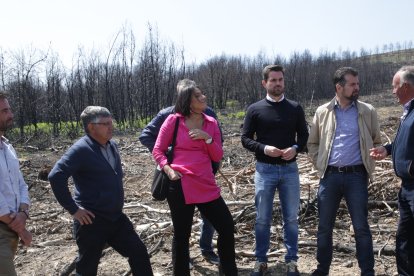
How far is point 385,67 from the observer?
64.1 meters

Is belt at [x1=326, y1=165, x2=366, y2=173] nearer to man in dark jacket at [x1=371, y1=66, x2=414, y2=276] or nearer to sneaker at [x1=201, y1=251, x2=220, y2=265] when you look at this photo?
man in dark jacket at [x1=371, y1=66, x2=414, y2=276]

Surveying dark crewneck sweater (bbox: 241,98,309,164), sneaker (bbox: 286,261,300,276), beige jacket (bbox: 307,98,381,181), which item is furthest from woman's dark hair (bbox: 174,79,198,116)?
sneaker (bbox: 286,261,300,276)

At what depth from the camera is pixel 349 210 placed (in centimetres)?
384


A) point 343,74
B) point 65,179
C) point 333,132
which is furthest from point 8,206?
point 343,74

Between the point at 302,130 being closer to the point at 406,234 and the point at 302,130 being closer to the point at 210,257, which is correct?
the point at 406,234

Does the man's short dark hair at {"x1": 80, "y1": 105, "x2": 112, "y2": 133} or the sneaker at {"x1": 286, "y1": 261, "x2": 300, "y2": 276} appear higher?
the man's short dark hair at {"x1": 80, "y1": 105, "x2": 112, "y2": 133}

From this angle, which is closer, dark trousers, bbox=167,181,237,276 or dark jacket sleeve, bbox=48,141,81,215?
dark jacket sleeve, bbox=48,141,81,215

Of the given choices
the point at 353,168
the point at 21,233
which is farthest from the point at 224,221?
the point at 21,233

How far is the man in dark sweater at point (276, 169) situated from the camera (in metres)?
4.00

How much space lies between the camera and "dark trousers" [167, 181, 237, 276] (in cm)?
359

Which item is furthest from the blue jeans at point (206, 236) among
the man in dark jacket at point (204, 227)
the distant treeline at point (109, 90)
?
the distant treeline at point (109, 90)

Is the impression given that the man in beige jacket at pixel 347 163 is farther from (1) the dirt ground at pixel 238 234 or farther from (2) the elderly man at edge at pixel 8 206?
(2) the elderly man at edge at pixel 8 206

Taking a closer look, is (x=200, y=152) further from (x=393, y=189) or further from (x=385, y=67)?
(x=385, y=67)

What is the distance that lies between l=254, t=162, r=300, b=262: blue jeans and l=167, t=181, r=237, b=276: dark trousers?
1.57ft
